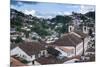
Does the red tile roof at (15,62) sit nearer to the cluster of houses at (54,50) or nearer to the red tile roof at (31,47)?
the cluster of houses at (54,50)

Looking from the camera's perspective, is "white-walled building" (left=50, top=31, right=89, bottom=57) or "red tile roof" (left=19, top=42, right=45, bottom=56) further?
"white-walled building" (left=50, top=31, right=89, bottom=57)

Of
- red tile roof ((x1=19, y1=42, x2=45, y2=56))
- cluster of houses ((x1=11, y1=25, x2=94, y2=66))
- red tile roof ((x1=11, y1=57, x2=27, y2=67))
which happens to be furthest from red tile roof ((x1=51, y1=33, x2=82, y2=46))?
red tile roof ((x1=11, y1=57, x2=27, y2=67))

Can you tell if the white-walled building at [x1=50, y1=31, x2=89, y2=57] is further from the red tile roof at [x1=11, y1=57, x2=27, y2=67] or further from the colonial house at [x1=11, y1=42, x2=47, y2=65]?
the red tile roof at [x1=11, y1=57, x2=27, y2=67]

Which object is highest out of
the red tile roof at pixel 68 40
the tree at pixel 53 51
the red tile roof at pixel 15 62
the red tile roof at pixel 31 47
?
the red tile roof at pixel 68 40

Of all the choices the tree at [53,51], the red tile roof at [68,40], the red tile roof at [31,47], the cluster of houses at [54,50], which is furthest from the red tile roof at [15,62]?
the red tile roof at [68,40]

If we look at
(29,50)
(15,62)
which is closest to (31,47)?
(29,50)

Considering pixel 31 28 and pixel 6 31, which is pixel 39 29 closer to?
pixel 31 28

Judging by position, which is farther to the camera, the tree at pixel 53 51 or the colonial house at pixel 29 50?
the tree at pixel 53 51

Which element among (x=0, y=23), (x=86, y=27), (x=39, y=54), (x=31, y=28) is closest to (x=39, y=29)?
(x=31, y=28)
